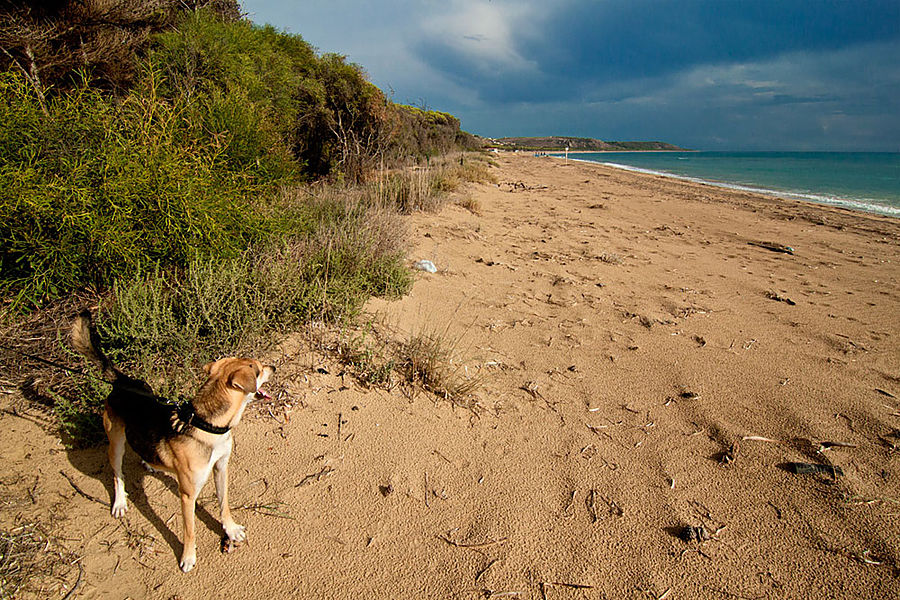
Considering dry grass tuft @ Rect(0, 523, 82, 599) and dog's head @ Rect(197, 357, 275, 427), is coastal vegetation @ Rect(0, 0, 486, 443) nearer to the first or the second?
dry grass tuft @ Rect(0, 523, 82, 599)

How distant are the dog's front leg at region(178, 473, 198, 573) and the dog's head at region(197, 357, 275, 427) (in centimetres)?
30

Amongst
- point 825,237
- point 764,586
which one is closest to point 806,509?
point 764,586

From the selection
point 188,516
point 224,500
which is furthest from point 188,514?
point 224,500

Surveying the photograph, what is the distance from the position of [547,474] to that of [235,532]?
1.69 meters

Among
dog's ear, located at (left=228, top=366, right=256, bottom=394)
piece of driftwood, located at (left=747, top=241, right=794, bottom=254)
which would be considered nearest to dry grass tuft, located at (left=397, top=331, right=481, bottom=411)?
dog's ear, located at (left=228, top=366, right=256, bottom=394)

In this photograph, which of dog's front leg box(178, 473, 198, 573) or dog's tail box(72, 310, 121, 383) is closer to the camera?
dog's front leg box(178, 473, 198, 573)

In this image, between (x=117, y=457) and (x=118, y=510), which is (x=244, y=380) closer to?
(x=117, y=457)

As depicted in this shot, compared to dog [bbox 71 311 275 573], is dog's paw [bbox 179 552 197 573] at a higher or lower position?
lower

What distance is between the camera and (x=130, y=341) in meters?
2.69

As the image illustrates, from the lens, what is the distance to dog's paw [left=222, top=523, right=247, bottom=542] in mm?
1927

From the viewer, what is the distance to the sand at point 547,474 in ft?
6.21

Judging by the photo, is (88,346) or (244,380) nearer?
(244,380)

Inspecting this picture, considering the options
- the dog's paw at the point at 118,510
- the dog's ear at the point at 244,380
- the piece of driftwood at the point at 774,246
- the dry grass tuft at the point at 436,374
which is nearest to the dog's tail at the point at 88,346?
the dog's paw at the point at 118,510

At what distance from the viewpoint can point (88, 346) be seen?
2.01 meters
